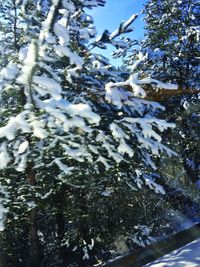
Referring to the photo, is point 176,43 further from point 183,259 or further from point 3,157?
point 3,157

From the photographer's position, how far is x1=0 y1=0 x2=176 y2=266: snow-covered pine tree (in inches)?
166

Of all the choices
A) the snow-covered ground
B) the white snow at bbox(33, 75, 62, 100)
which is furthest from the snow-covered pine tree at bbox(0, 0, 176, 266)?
the snow-covered ground

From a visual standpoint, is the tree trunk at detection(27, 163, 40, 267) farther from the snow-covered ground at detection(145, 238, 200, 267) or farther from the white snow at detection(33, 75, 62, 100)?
the white snow at detection(33, 75, 62, 100)

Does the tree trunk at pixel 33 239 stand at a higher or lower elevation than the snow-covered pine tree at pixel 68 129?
lower

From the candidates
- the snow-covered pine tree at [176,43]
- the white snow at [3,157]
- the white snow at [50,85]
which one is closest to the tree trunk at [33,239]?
the white snow at [3,157]

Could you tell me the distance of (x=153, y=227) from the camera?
11062 mm

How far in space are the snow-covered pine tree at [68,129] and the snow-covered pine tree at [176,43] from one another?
25.6ft

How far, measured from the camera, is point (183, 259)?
6.57 m

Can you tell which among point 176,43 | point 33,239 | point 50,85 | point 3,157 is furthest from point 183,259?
point 176,43

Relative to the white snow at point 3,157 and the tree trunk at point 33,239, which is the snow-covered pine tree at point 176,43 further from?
the white snow at point 3,157

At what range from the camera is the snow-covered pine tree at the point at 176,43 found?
599 inches

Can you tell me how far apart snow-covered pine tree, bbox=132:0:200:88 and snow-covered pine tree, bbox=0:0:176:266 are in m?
7.82

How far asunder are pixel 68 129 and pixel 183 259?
3689 mm

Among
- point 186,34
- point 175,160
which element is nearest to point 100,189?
point 175,160
